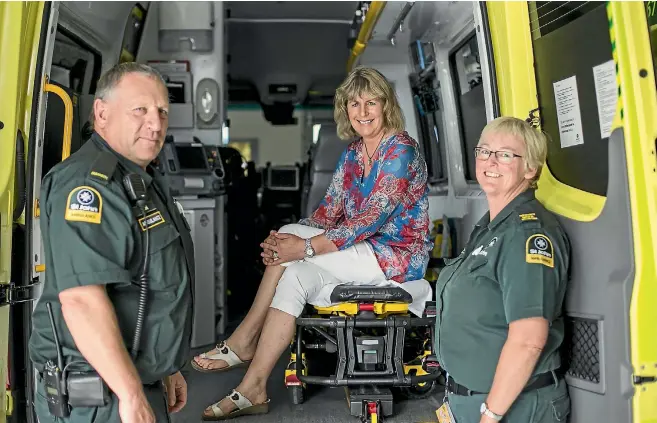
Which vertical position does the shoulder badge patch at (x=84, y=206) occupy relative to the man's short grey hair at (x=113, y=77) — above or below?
below

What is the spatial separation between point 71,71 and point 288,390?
2533 mm

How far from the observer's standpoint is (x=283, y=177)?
7.64m

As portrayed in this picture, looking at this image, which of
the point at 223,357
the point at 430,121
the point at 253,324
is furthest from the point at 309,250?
the point at 430,121

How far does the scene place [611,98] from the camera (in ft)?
7.40

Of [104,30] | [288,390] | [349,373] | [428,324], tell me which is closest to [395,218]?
[428,324]

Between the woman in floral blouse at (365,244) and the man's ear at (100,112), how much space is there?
177 centimetres

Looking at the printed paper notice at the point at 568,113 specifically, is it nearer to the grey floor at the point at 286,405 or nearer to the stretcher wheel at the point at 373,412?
the stretcher wheel at the point at 373,412

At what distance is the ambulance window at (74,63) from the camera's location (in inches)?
161

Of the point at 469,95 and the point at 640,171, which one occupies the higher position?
the point at 469,95

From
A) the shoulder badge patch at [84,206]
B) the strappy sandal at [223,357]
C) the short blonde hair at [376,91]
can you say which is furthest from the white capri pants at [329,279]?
the shoulder badge patch at [84,206]

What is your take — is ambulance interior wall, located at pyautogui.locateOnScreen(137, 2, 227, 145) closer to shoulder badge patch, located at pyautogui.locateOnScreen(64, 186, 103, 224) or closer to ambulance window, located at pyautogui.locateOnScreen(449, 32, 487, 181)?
ambulance window, located at pyautogui.locateOnScreen(449, 32, 487, 181)

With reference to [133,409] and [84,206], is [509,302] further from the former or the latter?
[84,206]

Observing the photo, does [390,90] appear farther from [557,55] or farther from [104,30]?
[104,30]

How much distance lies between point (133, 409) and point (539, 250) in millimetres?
1430
